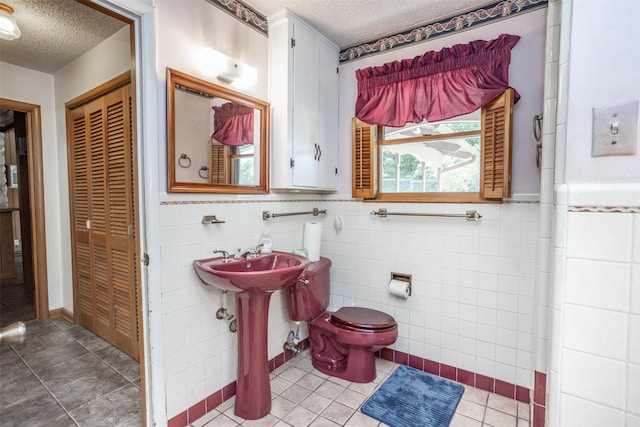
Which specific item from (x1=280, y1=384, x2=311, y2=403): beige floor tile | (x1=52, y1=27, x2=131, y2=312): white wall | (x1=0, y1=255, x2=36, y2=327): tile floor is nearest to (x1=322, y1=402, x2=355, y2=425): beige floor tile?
(x1=280, y1=384, x2=311, y2=403): beige floor tile

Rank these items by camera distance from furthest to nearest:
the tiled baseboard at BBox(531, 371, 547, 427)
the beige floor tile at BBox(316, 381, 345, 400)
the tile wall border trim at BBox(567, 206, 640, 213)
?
the beige floor tile at BBox(316, 381, 345, 400) → the tiled baseboard at BBox(531, 371, 547, 427) → the tile wall border trim at BBox(567, 206, 640, 213)

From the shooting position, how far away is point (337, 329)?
209 centimetres

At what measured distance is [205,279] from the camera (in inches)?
65.2

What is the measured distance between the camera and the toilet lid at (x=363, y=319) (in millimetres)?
2037

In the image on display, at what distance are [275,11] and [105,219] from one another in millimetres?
1981

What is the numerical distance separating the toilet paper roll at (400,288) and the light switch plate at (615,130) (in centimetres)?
155

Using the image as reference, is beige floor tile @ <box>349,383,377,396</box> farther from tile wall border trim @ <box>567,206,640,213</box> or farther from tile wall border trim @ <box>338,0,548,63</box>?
tile wall border trim @ <box>338,0,548,63</box>

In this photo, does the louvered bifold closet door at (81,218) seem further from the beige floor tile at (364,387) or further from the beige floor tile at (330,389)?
the beige floor tile at (364,387)

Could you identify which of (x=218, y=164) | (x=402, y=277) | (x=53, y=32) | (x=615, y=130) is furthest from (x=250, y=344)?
(x=53, y=32)

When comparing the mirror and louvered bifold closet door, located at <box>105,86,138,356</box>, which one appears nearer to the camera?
the mirror

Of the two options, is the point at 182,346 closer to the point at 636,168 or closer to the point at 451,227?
the point at 451,227

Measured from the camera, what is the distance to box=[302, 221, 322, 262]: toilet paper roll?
2.38m

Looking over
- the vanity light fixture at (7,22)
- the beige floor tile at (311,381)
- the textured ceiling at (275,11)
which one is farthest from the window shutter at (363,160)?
the vanity light fixture at (7,22)

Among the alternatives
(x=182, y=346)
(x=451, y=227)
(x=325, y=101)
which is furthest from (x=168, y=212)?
(x=451, y=227)
